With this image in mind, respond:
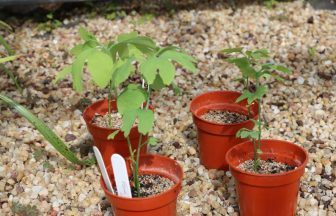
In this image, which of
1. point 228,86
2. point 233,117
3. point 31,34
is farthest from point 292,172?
point 31,34

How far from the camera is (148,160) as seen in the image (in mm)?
2385

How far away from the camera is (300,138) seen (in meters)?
2.95

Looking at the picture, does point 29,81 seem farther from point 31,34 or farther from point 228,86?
point 228,86

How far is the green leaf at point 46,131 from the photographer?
2.55 m

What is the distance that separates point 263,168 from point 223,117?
42cm

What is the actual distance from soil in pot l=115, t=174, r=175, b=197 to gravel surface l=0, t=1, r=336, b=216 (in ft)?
0.80

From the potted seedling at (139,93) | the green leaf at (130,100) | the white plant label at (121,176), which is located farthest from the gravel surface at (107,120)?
the green leaf at (130,100)

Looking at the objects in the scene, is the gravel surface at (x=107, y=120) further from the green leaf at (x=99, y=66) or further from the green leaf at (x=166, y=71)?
the green leaf at (x=166, y=71)

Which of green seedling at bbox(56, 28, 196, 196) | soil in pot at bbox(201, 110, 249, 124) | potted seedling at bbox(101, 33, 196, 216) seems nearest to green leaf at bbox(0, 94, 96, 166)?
potted seedling at bbox(101, 33, 196, 216)

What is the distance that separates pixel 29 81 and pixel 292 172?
1.89 m

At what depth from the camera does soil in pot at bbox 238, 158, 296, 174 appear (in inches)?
92.6

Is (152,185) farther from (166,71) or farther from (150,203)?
(166,71)

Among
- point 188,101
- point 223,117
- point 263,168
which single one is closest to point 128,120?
point 263,168

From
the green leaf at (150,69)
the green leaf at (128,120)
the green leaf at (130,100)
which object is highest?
the green leaf at (150,69)
